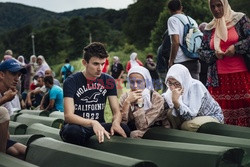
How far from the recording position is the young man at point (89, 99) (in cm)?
463

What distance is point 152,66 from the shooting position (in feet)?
55.5

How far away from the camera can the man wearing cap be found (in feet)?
14.4

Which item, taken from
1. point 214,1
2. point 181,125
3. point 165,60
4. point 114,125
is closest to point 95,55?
point 114,125

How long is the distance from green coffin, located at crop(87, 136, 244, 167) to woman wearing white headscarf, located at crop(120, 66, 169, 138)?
0.58 meters

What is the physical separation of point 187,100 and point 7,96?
1814mm

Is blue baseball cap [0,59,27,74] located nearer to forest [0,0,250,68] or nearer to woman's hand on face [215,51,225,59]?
woman's hand on face [215,51,225,59]

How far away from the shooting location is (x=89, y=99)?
16.0 feet

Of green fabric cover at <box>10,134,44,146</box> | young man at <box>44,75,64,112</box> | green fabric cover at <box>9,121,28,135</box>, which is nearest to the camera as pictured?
green fabric cover at <box>10,134,44,146</box>

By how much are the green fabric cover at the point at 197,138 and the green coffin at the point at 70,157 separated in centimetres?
83

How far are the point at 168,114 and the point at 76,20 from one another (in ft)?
297

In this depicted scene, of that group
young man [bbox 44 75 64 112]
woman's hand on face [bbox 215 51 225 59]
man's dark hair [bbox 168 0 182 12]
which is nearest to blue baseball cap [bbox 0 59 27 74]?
woman's hand on face [bbox 215 51 225 59]

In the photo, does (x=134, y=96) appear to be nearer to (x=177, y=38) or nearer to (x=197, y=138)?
(x=197, y=138)

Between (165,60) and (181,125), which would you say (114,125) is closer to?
(181,125)

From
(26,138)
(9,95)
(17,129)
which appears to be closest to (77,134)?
(9,95)
